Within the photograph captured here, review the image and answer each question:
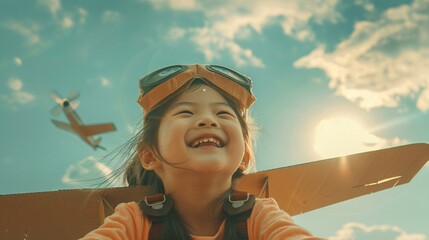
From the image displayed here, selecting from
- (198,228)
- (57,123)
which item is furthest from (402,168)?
(57,123)

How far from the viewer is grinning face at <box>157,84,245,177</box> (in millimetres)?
2199

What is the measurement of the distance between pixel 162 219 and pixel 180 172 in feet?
0.87

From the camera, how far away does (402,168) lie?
3.79 meters

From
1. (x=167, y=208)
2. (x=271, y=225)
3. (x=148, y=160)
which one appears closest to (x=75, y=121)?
(x=148, y=160)

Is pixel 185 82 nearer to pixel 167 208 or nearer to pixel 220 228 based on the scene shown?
pixel 167 208

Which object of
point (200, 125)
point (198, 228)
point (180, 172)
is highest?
point (200, 125)

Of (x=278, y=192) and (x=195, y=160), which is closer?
(x=195, y=160)

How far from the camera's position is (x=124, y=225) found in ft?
6.65

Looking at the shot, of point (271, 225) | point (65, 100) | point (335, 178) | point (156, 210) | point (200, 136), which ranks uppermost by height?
point (65, 100)

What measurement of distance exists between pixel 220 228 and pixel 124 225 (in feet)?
1.51


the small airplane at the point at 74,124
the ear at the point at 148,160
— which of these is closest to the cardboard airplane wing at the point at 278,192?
the ear at the point at 148,160

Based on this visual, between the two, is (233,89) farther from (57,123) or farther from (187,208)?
(57,123)

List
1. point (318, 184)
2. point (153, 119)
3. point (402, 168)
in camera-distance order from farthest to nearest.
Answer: point (402, 168) → point (318, 184) → point (153, 119)

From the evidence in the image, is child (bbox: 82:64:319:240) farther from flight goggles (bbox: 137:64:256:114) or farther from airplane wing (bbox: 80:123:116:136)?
airplane wing (bbox: 80:123:116:136)
